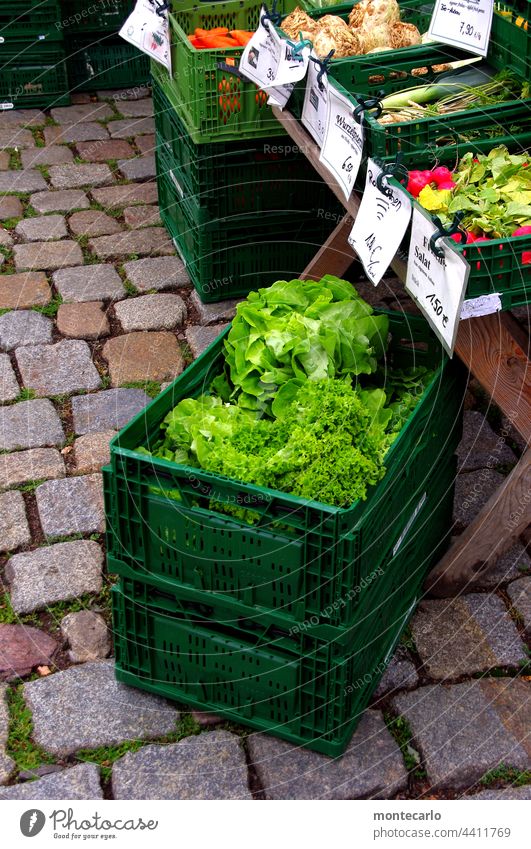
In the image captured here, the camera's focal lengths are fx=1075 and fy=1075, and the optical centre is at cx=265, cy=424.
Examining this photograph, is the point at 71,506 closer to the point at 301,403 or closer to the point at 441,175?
the point at 301,403

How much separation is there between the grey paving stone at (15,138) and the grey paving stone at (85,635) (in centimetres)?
391

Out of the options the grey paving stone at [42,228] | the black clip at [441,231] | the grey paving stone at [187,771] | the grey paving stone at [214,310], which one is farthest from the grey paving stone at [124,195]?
the grey paving stone at [187,771]

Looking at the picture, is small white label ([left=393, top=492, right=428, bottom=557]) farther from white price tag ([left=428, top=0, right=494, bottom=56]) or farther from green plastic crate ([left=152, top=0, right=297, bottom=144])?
green plastic crate ([left=152, top=0, right=297, bottom=144])

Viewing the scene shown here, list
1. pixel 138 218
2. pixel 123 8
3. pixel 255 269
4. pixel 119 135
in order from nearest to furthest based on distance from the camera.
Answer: pixel 255 269
pixel 138 218
pixel 119 135
pixel 123 8

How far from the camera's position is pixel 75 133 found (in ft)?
22.0

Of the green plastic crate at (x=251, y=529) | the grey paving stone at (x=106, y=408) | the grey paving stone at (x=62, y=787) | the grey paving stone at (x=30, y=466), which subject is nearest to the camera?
the green plastic crate at (x=251, y=529)

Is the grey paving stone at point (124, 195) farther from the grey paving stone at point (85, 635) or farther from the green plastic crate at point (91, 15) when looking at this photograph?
the grey paving stone at point (85, 635)

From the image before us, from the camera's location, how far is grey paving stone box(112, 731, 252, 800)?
119 inches

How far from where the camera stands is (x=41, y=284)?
5316 mm

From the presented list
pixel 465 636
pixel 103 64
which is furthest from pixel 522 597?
pixel 103 64

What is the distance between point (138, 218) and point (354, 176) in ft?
8.68

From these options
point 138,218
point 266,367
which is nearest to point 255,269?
point 138,218

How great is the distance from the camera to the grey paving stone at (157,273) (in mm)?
5301

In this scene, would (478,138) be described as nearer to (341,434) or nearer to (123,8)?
(341,434)
